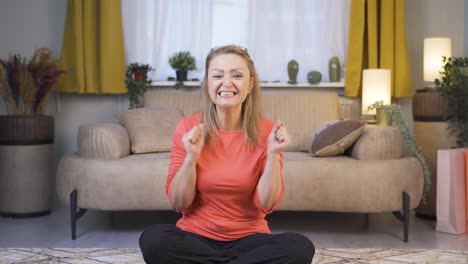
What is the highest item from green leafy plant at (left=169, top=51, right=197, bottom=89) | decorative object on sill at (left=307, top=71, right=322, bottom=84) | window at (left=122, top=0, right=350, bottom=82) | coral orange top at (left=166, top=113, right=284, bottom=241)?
window at (left=122, top=0, right=350, bottom=82)

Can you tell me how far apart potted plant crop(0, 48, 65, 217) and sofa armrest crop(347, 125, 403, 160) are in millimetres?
1989

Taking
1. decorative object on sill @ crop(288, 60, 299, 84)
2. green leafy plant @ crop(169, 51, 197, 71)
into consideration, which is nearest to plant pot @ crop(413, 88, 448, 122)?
decorative object on sill @ crop(288, 60, 299, 84)

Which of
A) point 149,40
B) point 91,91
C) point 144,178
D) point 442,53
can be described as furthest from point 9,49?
point 442,53

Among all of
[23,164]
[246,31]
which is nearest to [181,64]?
[246,31]

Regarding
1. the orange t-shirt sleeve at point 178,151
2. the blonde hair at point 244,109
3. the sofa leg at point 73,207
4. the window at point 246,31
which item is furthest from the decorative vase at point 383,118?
the orange t-shirt sleeve at point 178,151

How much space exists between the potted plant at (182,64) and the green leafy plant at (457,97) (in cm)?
170

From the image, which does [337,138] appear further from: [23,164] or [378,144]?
[23,164]

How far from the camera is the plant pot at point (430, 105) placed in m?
3.66

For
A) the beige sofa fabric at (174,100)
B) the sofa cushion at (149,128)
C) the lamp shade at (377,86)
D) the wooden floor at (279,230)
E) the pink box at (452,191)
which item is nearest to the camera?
the wooden floor at (279,230)

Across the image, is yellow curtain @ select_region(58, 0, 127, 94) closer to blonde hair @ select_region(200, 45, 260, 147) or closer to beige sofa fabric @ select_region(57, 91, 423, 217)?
beige sofa fabric @ select_region(57, 91, 423, 217)

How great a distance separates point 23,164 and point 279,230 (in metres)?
1.70

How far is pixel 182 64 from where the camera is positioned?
4.20 meters

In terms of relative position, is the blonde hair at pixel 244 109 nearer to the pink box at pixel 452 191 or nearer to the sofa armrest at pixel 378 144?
the sofa armrest at pixel 378 144

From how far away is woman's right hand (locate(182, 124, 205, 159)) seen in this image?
1638 mm
